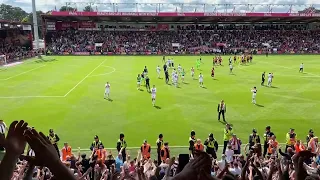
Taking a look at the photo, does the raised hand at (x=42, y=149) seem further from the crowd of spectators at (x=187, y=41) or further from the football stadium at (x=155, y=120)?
the crowd of spectators at (x=187, y=41)

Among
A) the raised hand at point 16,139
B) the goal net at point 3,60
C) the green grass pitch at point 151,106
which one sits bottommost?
the green grass pitch at point 151,106

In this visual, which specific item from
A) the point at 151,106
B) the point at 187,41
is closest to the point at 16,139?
the point at 151,106

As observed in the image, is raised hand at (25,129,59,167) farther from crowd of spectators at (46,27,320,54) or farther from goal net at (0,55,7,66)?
crowd of spectators at (46,27,320,54)

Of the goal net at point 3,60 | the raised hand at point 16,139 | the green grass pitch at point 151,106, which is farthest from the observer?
the goal net at point 3,60

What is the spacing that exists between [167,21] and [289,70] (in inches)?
1637

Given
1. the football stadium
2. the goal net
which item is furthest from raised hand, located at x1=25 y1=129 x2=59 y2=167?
the goal net

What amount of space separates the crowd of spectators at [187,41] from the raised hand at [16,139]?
6204 centimetres

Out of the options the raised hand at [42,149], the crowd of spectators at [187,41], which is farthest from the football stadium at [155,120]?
the crowd of spectators at [187,41]

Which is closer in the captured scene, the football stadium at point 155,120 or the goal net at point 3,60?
the football stadium at point 155,120

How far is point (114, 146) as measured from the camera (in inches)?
606

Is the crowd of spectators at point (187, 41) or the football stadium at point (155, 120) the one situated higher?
the crowd of spectators at point (187, 41)

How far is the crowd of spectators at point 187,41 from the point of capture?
66062mm

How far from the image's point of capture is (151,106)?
2228cm

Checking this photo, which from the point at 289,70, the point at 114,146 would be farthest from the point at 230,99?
the point at 289,70
